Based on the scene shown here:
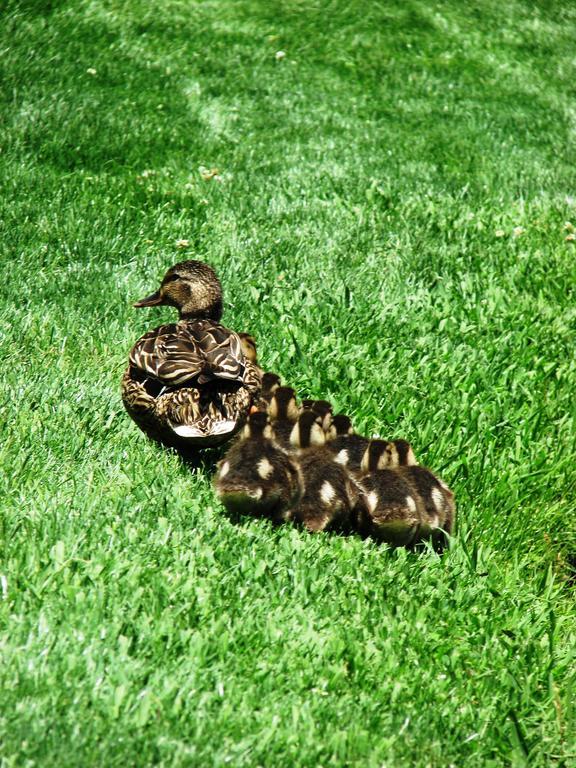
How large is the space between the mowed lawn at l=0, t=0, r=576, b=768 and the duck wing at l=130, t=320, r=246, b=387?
1.51 feet

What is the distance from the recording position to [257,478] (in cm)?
424

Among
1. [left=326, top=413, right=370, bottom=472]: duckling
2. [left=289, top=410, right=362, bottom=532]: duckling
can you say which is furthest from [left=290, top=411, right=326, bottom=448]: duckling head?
[left=326, top=413, right=370, bottom=472]: duckling

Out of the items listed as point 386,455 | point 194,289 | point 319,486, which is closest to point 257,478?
point 319,486

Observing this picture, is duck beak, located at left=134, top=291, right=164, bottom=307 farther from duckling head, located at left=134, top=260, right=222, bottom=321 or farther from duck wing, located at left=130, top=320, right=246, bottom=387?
duck wing, located at left=130, top=320, right=246, bottom=387

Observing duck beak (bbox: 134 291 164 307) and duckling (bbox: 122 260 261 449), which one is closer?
duckling (bbox: 122 260 261 449)

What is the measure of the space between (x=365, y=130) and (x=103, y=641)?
314 inches

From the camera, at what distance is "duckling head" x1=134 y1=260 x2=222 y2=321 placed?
5.18 metres

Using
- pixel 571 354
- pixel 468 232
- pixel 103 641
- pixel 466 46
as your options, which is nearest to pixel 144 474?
pixel 103 641

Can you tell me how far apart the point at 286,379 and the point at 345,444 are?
40.8 inches

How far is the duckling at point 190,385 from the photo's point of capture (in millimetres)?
4398

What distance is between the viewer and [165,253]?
6887 millimetres

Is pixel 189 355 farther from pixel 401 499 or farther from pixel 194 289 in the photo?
pixel 401 499

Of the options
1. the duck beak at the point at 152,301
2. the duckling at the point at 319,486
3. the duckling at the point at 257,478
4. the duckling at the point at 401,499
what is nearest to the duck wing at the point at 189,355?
the duckling at the point at 257,478

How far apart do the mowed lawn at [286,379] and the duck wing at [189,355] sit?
1.51 feet
